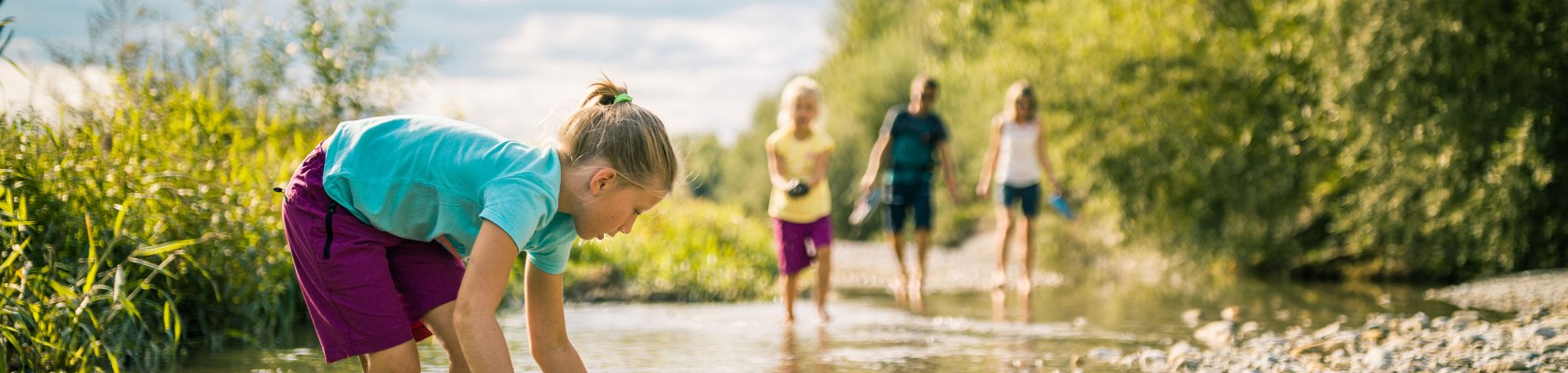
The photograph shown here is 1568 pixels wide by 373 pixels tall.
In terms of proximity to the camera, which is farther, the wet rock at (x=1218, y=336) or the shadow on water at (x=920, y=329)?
the wet rock at (x=1218, y=336)

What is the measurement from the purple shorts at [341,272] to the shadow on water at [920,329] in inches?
86.8

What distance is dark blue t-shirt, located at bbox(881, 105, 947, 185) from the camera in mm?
10258

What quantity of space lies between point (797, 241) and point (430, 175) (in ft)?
15.9

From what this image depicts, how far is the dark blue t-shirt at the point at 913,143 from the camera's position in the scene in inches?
404

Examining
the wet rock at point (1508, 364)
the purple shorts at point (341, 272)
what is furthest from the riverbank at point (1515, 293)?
the purple shorts at point (341, 272)

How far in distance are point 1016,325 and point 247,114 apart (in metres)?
5.17

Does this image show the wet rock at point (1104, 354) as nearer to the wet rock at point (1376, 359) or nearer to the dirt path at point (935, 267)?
the wet rock at point (1376, 359)

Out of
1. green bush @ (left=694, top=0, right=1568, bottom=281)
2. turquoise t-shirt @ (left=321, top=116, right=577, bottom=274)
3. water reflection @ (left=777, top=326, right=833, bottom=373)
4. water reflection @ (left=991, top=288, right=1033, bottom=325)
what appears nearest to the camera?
turquoise t-shirt @ (left=321, top=116, right=577, bottom=274)

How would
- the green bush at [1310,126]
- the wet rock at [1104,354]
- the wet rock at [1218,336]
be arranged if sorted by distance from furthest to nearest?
the green bush at [1310,126] < the wet rock at [1218,336] < the wet rock at [1104,354]

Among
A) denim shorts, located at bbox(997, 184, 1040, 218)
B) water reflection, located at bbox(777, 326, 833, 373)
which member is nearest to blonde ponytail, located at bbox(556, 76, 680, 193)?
water reflection, located at bbox(777, 326, 833, 373)

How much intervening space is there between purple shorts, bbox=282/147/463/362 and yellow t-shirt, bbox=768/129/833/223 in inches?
182

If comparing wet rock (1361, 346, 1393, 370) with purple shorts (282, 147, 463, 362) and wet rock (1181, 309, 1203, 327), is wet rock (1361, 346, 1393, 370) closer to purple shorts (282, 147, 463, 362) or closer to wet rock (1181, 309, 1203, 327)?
wet rock (1181, 309, 1203, 327)

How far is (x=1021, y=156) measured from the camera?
1112cm

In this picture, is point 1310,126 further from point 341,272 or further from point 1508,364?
point 341,272
